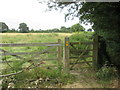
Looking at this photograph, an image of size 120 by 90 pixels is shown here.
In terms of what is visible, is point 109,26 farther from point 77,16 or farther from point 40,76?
point 40,76

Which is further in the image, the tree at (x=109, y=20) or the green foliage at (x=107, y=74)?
the green foliage at (x=107, y=74)

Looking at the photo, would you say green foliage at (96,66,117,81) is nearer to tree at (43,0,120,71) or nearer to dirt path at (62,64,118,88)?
dirt path at (62,64,118,88)

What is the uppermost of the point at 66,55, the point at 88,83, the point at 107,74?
the point at 66,55

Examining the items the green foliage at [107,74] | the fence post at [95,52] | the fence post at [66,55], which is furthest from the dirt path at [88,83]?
the fence post at [95,52]

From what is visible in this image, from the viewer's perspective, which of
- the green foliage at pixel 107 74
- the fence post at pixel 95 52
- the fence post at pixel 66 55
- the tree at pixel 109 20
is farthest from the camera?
the fence post at pixel 95 52

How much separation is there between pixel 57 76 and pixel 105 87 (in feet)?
5.03

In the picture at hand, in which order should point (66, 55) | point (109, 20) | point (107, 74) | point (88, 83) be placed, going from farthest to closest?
point (66, 55) → point (107, 74) → point (88, 83) → point (109, 20)

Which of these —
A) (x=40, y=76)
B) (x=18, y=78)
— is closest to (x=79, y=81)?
(x=40, y=76)

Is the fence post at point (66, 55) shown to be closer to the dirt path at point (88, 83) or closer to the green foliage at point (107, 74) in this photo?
the dirt path at point (88, 83)

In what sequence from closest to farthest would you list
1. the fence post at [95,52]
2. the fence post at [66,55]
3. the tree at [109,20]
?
the tree at [109,20]
the fence post at [66,55]
the fence post at [95,52]

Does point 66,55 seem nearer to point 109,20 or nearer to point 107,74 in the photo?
point 107,74

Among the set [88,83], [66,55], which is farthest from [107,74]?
[66,55]

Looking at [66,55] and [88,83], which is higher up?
[66,55]

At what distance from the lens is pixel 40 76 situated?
11.5 feet
